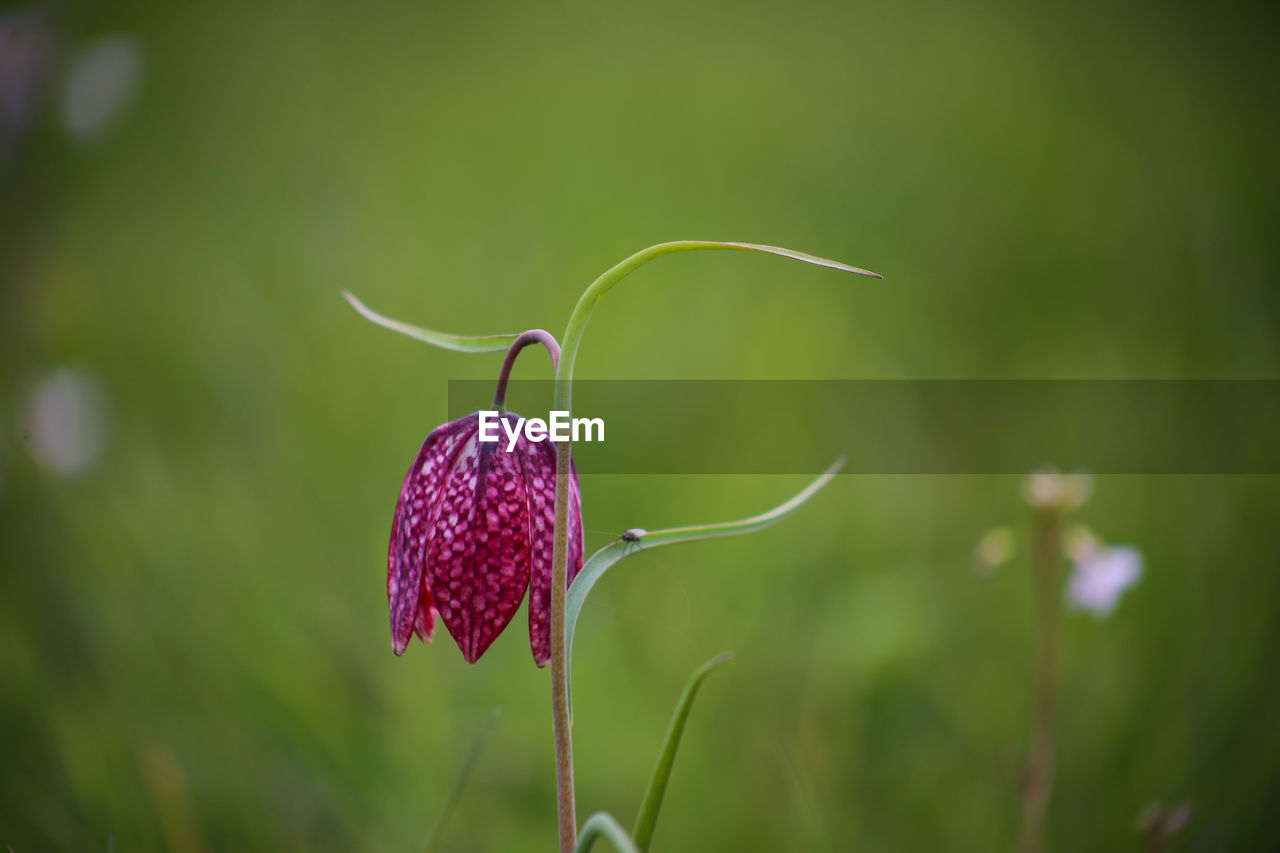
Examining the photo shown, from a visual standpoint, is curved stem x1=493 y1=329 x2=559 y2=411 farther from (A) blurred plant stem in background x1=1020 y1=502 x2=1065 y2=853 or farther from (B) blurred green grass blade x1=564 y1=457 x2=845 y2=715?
(A) blurred plant stem in background x1=1020 y1=502 x2=1065 y2=853

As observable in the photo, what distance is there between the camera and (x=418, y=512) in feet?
2.89

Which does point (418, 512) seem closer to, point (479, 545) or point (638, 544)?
point (479, 545)

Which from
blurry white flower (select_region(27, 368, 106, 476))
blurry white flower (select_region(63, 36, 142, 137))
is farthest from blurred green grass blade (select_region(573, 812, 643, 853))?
blurry white flower (select_region(63, 36, 142, 137))

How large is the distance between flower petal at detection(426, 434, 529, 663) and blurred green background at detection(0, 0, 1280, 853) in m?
0.46

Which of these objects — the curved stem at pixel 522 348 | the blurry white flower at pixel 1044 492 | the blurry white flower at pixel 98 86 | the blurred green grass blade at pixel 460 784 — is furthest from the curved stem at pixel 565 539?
the blurry white flower at pixel 98 86

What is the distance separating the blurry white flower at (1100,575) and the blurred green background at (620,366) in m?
0.30

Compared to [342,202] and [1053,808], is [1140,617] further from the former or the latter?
[342,202]

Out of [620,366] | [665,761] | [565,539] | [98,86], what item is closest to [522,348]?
[565,539]

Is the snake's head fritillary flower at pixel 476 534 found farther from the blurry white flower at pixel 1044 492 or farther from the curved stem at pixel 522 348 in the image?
the blurry white flower at pixel 1044 492

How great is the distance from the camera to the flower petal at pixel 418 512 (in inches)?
34.3

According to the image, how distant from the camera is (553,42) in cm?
432

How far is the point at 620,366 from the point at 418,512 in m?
1.59

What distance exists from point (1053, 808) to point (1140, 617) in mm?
443

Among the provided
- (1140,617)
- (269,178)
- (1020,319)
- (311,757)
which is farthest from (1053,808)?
(269,178)
